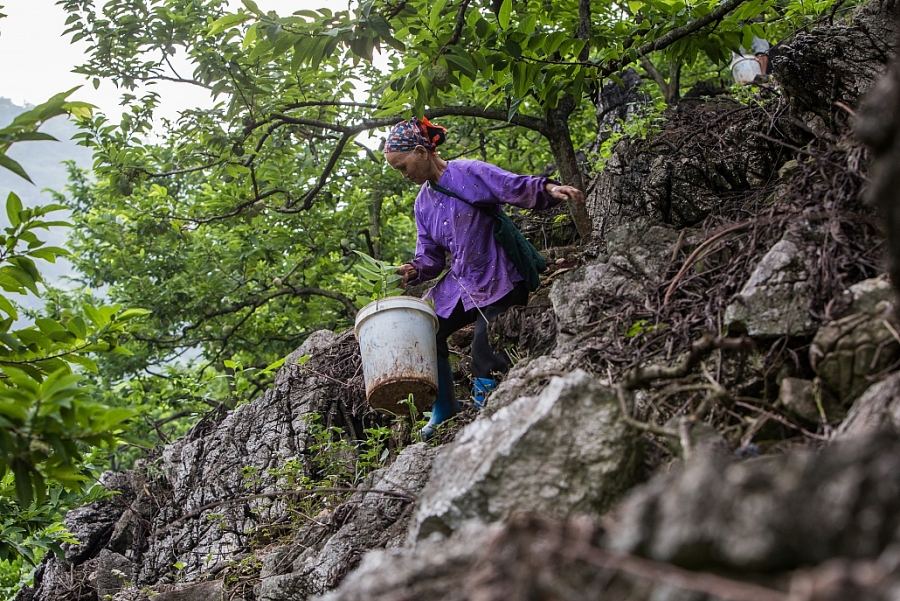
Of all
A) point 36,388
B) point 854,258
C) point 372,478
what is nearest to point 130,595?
point 372,478

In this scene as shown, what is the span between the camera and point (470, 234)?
5.03 meters

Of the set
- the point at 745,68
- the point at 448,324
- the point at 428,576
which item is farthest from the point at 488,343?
the point at 745,68

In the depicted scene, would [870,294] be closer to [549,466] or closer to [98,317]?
[549,466]

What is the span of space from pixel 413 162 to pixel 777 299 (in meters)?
2.64

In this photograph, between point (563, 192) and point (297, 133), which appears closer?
point (563, 192)

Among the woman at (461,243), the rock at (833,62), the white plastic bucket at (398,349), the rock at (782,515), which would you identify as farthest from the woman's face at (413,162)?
the rock at (782,515)

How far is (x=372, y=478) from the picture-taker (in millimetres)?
4332

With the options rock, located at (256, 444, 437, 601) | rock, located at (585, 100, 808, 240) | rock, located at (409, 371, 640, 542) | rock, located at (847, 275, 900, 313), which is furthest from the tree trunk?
rock, located at (409, 371, 640, 542)

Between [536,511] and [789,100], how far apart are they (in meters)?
3.12

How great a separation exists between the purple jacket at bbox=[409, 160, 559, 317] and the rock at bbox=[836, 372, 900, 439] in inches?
106

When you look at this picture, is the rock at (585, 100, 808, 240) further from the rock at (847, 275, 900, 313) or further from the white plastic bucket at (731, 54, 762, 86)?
the white plastic bucket at (731, 54, 762, 86)

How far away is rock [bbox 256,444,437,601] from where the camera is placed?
145 inches

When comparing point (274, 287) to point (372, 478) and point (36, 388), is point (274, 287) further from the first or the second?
point (36, 388)

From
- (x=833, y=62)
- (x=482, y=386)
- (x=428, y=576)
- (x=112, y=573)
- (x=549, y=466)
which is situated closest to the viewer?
(x=428, y=576)
